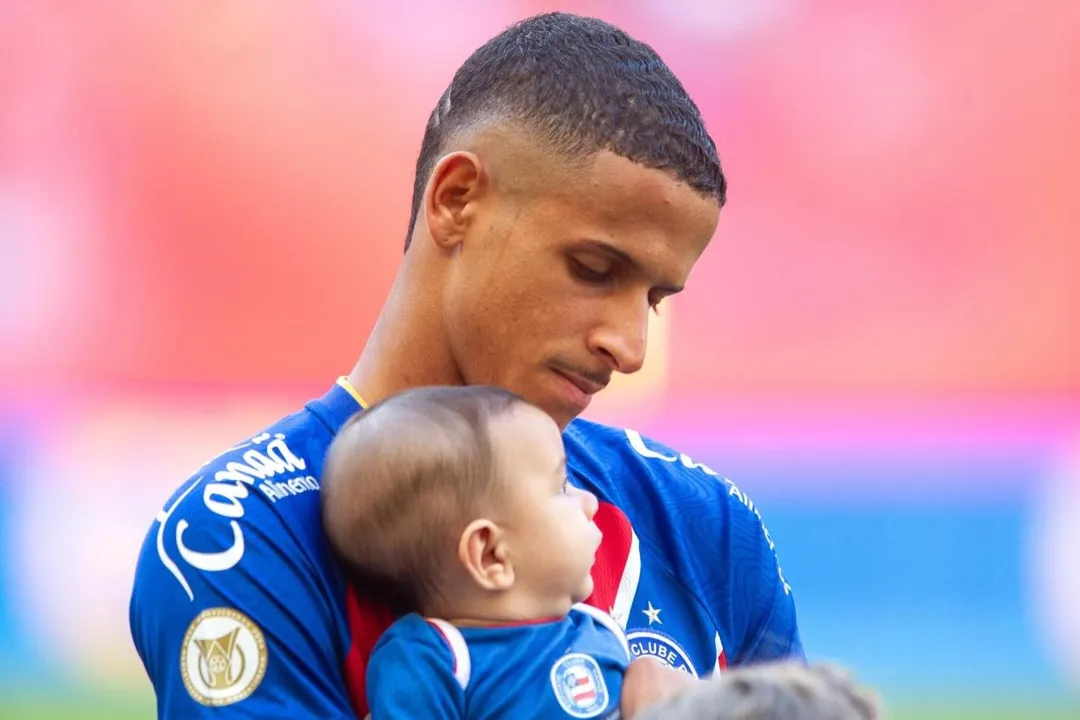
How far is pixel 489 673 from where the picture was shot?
4.44 feet

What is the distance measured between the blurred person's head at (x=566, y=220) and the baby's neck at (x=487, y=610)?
0.81 feet

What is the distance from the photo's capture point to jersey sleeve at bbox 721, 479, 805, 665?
69.4 inches

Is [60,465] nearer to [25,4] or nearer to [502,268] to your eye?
[25,4]

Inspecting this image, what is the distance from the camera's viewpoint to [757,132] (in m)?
4.38

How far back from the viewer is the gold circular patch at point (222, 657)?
4.36 feet

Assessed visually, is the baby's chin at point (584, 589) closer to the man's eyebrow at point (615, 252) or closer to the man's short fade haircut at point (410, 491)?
the man's short fade haircut at point (410, 491)

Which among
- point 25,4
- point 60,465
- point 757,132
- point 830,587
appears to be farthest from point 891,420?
point 25,4

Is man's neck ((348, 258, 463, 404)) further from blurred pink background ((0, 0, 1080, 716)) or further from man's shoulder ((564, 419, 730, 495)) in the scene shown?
blurred pink background ((0, 0, 1080, 716))

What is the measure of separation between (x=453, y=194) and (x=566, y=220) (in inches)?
6.7

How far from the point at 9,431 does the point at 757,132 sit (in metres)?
2.52

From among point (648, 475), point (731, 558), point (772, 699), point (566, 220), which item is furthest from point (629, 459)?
point (772, 699)

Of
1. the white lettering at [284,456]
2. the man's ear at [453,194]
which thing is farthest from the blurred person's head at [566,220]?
the white lettering at [284,456]

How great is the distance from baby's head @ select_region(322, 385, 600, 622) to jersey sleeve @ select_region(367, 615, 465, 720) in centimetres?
7

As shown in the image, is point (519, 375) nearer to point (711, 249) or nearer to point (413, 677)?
point (413, 677)
